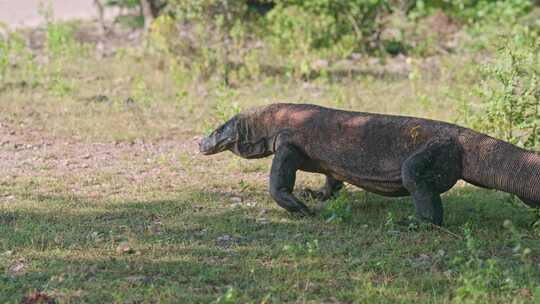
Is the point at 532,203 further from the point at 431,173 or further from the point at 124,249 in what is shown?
the point at 124,249

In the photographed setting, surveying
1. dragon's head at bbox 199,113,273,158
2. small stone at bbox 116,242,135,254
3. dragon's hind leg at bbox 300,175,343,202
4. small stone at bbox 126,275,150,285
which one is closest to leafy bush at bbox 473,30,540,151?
dragon's hind leg at bbox 300,175,343,202

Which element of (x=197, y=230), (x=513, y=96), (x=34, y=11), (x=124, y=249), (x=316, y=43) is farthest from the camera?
(x=34, y=11)

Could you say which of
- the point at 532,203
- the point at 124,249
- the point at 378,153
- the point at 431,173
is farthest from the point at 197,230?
the point at 532,203

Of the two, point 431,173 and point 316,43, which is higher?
point 431,173

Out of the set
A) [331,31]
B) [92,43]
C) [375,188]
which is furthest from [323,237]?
[92,43]

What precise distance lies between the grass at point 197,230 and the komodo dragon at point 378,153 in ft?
0.74

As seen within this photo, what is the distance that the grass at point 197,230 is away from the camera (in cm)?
471

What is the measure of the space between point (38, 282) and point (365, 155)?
2.30 m

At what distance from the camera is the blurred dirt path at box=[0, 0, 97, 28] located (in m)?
16.1

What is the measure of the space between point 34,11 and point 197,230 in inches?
454

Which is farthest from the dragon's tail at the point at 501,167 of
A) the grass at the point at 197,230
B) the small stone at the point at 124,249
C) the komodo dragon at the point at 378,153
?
the small stone at the point at 124,249

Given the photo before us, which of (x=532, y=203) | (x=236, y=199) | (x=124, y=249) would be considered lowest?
(x=236, y=199)

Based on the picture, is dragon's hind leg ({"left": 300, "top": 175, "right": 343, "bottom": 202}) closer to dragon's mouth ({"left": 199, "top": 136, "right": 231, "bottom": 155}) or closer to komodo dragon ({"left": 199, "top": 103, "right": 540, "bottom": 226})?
komodo dragon ({"left": 199, "top": 103, "right": 540, "bottom": 226})

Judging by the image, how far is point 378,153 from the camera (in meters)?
5.98
